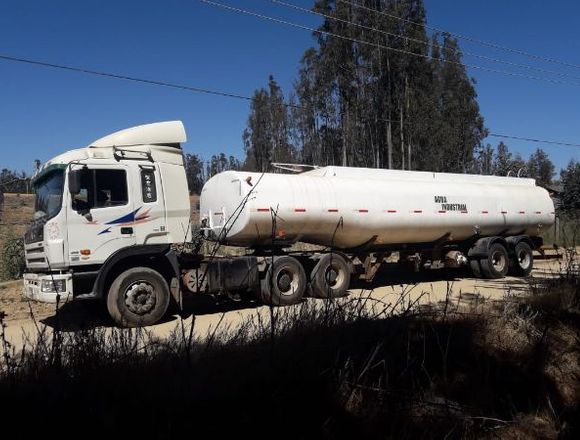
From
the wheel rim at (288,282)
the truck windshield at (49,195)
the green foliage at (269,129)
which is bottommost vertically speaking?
the wheel rim at (288,282)

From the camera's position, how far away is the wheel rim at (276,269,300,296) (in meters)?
11.8

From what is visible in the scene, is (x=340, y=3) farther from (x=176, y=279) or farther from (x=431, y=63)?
(x=176, y=279)

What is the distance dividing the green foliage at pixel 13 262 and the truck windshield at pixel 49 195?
22.2ft

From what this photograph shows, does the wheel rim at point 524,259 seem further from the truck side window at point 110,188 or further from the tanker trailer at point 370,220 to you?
the truck side window at point 110,188

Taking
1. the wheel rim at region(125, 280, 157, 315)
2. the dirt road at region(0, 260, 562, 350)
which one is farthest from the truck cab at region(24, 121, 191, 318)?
the dirt road at region(0, 260, 562, 350)

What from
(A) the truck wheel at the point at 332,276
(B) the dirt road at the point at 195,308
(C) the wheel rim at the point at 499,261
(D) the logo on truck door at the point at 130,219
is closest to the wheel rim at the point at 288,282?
(A) the truck wheel at the point at 332,276

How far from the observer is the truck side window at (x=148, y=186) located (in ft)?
33.4

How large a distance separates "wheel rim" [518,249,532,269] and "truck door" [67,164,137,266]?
1197 centimetres

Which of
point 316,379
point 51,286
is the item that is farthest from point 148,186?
point 316,379

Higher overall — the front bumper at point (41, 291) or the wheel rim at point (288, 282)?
the front bumper at point (41, 291)

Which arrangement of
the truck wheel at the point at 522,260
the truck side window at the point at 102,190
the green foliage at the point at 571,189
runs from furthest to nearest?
the green foliage at the point at 571,189
the truck wheel at the point at 522,260
the truck side window at the point at 102,190

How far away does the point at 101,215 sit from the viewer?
971cm

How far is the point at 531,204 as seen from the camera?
1756cm

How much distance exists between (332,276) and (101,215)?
17.3ft
